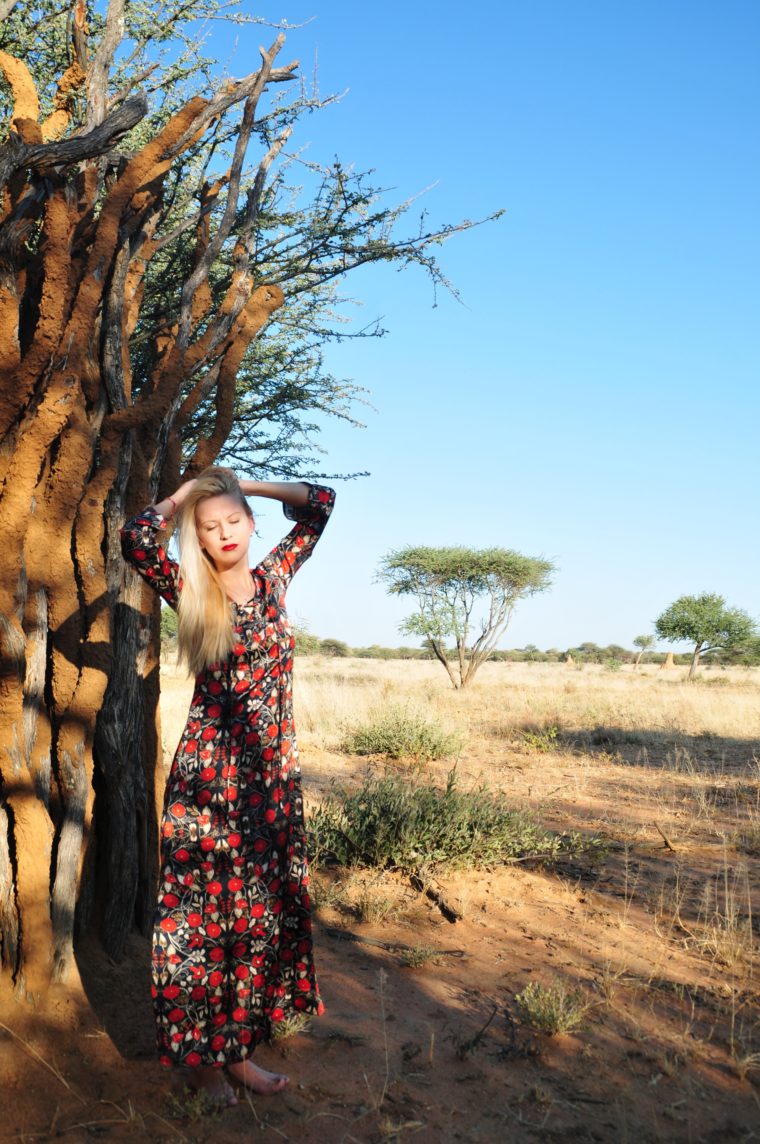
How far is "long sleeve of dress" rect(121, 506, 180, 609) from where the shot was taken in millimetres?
2867

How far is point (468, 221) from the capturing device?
5.23m

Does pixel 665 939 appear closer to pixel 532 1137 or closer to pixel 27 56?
pixel 532 1137

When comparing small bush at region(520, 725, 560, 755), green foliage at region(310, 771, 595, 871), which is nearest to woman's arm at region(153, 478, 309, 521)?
green foliage at region(310, 771, 595, 871)

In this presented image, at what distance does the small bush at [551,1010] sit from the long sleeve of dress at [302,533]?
1788 millimetres

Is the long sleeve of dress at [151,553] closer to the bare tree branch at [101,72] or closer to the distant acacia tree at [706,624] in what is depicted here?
the bare tree branch at [101,72]

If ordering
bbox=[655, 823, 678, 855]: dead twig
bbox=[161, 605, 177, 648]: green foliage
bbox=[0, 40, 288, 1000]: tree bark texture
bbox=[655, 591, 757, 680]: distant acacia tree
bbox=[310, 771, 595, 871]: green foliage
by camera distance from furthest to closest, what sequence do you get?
bbox=[655, 591, 757, 680]: distant acacia tree < bbox=[161, 605, 177, 648]: green foliage < bbox=[655, 823, 678, 855]: dead twig < bbox=[310, 771, 595, 871]: green foliage < bbox=[0, 40, 288, 1000]: tree bark texture

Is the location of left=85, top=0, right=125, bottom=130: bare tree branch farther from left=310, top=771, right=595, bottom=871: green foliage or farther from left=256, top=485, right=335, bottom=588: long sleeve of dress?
left=310, top=771, right=595, bottom=871: green foliage

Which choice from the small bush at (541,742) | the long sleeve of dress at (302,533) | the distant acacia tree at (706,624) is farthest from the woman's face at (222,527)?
the distant acacia tree at (706,624)

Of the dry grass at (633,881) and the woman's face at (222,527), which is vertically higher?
the woman's face at (222,527)

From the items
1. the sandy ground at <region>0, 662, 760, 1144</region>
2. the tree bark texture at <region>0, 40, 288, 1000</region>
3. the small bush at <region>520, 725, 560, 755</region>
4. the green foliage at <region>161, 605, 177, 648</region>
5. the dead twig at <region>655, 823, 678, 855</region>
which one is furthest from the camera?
the green foliage at <region>161, 605, 177, 648</region>

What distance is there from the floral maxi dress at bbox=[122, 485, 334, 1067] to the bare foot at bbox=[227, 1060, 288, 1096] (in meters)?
0.07

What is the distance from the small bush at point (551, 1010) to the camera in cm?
326

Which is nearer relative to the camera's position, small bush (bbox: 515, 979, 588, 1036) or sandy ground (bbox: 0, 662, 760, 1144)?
sandy ground (bbox: 0, 662, 760, 1144)

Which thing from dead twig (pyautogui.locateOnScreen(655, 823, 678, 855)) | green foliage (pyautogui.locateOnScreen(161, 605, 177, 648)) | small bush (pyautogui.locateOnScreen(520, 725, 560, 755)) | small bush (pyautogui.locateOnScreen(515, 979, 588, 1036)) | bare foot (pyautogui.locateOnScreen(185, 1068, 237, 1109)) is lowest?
bare foot (pyautogui.locateOnScreen(185, 1068, 237, 1109))
